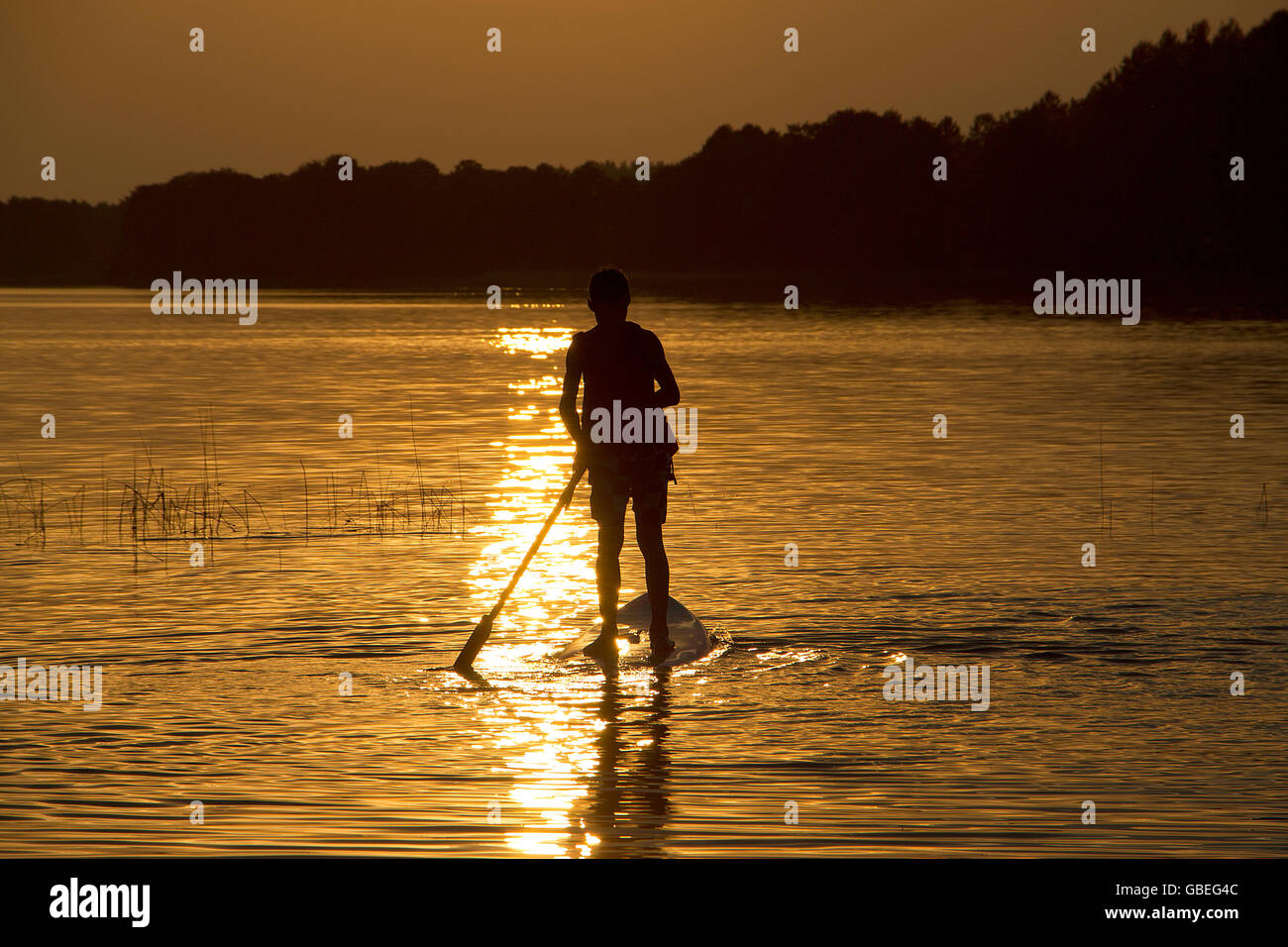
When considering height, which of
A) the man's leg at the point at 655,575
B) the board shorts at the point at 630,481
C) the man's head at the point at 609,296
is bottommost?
the man's leg at the point at 655,575

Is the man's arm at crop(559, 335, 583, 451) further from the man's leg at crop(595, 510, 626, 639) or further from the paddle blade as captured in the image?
the paddle blade

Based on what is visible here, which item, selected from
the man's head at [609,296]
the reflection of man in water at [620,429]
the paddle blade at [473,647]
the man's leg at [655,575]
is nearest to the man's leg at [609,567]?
the reflection of man in water at [620,429]

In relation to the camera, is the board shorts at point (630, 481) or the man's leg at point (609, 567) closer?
the board shorts at point (630, 481)

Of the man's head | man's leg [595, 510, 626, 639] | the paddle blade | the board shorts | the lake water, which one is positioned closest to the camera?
the lake water

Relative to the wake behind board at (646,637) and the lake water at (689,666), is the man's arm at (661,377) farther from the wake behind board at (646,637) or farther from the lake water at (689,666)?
the lake water at (689,666)

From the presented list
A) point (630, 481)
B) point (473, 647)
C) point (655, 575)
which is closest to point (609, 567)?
point (655, 575)

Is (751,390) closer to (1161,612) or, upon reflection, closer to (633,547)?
(633,547)

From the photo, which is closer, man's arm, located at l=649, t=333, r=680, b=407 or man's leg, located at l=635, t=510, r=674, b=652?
man's arm, located at l=649, t=333, r=680, b=407

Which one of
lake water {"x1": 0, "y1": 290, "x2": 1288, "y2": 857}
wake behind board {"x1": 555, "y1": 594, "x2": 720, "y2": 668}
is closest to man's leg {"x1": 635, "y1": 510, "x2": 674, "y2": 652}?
wake behind board {"x1": 555, "y1": 594, "x2": 720, "y2": 668}

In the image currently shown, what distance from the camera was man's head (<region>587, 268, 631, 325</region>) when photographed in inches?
335

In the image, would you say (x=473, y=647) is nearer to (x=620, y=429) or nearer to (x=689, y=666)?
(x=689, y=666)

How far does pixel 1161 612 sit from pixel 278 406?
19364mm

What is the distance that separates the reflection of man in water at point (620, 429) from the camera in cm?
854
